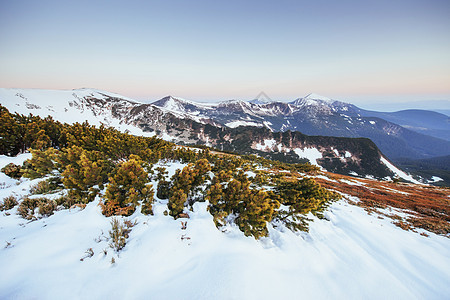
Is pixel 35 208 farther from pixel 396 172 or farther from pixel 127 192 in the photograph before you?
pixel 396 172

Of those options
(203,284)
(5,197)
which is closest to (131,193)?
(203,284)

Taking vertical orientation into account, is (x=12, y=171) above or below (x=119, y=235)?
above

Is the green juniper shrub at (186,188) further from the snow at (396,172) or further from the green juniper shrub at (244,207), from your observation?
the snow at (396,172)

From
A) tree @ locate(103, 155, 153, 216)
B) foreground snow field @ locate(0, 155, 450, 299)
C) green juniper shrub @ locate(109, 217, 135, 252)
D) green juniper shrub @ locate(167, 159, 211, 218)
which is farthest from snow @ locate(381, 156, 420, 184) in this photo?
green juniper shrub @ locate(109, 217, 135, 252)

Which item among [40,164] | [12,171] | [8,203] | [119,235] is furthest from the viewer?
[12,171]

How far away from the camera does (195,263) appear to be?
4.09 meters

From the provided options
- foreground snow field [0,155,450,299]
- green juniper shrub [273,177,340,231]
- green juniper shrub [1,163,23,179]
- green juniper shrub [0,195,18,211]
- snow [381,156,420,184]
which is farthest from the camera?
snow [381,156,420,184]

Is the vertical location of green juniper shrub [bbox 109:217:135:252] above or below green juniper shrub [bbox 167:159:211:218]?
below

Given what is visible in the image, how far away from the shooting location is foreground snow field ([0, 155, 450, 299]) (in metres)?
3.36

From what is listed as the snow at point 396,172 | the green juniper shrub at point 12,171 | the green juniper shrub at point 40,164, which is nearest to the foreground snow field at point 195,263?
the green juniper shrub at point 40,164

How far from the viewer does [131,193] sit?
566 centimetres

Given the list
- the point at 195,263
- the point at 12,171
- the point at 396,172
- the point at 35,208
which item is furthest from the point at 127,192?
the point at 396,172

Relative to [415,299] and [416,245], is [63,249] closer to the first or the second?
[415,299]

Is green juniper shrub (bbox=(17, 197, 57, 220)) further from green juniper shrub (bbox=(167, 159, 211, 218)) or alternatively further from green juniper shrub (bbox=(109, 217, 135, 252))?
green juniper shrub (bbox=(167, 159, 211, 218))
